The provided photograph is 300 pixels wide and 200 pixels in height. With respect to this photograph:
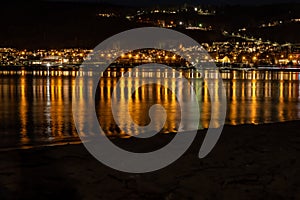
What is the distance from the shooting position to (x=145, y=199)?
421 centimetres

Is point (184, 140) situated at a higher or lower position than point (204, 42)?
lower

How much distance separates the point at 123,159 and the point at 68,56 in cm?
13169

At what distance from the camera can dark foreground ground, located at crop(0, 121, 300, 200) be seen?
4.34 meters

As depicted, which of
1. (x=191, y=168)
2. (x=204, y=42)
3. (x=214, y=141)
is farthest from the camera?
(x=204, y=42)

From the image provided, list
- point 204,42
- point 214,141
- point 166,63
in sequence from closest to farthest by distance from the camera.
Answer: point 214,141 → point 166,63 → point 204,42

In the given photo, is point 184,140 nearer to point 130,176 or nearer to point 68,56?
→ point 130,176

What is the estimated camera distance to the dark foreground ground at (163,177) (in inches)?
171

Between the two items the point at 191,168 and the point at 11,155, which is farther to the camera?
the point at 11,155

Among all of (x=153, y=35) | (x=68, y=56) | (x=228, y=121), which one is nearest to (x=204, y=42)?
(x=153, y=35)

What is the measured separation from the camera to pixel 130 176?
15.9 ft

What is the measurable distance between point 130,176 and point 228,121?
761 cm

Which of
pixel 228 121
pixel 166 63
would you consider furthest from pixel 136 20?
pixel 228 121

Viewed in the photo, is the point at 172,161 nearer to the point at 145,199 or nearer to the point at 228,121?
the point at 145,199

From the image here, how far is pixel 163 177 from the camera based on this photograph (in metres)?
4.89
